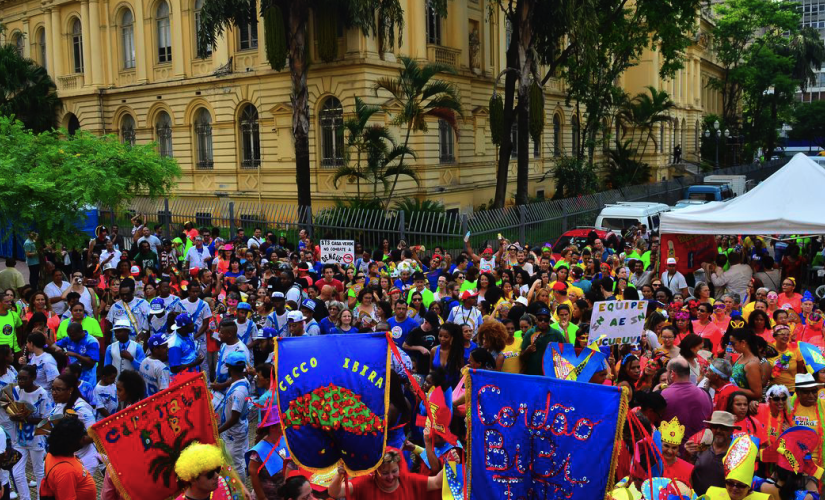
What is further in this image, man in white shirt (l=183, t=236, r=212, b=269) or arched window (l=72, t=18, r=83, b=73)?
arched window (l=72, t=18, r=83, b=73)

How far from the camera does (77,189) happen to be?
48.8 feet

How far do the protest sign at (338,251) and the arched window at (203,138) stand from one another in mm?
17204

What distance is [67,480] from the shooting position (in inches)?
205

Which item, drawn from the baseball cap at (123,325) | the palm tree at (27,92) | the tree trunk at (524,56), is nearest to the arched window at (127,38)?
the palm tree at (27,92)

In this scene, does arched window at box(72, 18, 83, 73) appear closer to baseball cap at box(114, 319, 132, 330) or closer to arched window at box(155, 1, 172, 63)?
arched window at box(155, 1, 172, 63)

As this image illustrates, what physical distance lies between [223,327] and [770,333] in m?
5.73

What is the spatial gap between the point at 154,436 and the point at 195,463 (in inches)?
23.4

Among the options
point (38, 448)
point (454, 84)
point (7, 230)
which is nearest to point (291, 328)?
point (38, 448)

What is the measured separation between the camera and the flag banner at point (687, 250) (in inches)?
507

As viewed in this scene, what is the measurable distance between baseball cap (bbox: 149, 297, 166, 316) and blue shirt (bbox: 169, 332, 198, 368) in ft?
6.51

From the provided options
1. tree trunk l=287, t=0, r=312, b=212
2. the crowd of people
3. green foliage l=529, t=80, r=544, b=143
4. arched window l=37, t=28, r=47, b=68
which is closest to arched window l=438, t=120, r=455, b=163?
green foliage l=529, t=80, r=544, b=143

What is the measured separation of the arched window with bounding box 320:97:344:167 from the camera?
25.9 meters

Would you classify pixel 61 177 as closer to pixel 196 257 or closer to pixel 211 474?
pixel 196 257

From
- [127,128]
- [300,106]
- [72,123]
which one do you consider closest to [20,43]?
[72,123]
